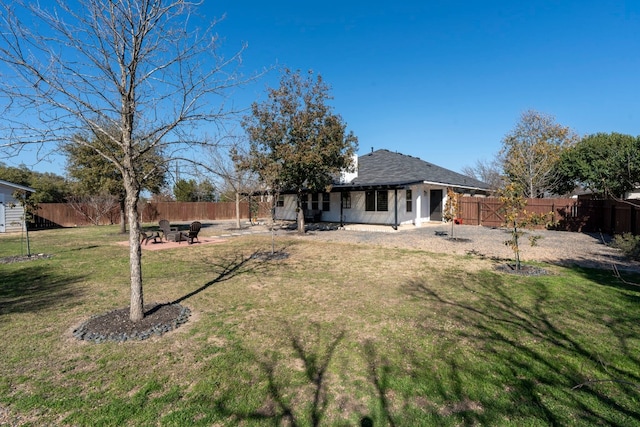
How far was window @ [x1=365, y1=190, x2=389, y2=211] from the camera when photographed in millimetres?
19469

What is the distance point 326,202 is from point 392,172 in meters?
4.90

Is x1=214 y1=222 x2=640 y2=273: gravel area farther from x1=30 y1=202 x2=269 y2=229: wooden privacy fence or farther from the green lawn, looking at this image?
x1=30 y1=202 x2=269 y2=229: wooden privacy fence

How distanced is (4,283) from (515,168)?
25.4 meters

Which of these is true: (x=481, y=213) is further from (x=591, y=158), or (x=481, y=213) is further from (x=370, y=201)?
(x=591, y=158)

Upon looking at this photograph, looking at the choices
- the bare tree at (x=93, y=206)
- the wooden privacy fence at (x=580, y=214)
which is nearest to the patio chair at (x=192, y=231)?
the wooden privacy fence at (x=580, y=214)

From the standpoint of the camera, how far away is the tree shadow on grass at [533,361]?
2.74 meters

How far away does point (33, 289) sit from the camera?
21.5 feet

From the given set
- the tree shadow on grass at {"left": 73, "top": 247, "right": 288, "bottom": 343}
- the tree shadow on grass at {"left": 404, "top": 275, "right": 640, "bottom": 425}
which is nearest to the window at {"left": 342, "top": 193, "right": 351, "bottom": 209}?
the tree shadow on grass at {"left": 404, "top": 275, "right": 640, "bottom": 425}

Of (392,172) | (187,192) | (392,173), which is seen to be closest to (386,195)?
Result: (392,173)

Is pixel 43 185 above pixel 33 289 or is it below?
above

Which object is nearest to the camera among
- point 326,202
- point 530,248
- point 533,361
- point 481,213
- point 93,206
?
point 533,361

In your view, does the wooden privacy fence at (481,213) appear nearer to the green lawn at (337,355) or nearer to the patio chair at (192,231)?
the green lawn at (337,355)

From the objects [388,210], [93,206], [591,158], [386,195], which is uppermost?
[591,158]

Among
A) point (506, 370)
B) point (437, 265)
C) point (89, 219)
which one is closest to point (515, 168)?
point (437, 265)
